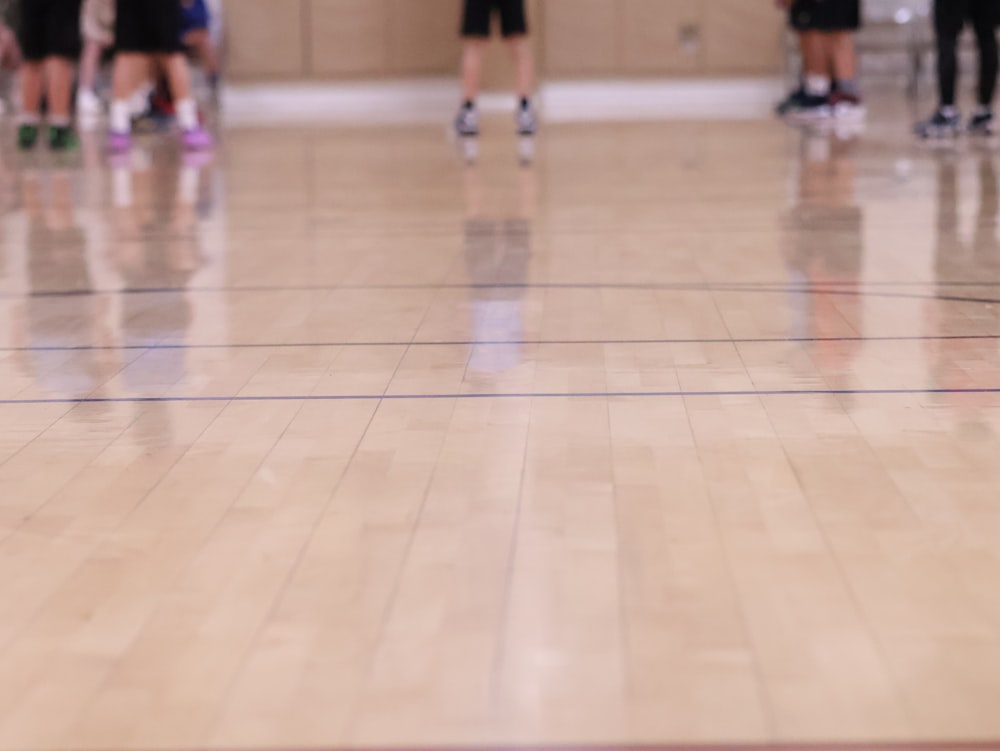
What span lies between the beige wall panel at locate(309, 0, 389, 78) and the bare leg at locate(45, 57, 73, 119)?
12.5 feet

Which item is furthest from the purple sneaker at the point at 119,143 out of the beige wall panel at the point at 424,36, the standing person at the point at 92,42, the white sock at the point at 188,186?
the beige wall panel at the point at 424,36

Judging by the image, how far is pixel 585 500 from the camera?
172 cm

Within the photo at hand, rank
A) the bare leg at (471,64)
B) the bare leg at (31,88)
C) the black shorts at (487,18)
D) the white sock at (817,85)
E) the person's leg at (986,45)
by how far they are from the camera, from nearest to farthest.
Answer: the person's leg at (986,45) → the bare leg at (31,88) → the black shorts at (487,18) → the bare leg at (471,64) → the white sock at (817,85)

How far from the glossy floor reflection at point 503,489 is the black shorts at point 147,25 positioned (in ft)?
9.91

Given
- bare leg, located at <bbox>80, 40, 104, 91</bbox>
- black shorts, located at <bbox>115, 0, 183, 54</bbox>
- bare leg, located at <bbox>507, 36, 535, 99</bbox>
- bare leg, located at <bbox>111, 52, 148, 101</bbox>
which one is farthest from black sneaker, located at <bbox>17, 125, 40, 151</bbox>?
bare leg, located at <bbox>80, 40, 104, 91</bbox>

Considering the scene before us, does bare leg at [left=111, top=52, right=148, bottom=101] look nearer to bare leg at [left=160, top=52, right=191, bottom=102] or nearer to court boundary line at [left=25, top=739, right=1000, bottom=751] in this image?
bare leg at [left=160, top=52, right=191, bottom=102]

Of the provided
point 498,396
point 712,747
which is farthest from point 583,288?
point 712,747

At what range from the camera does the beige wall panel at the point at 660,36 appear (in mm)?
10391

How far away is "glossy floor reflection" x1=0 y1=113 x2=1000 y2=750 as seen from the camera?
1.23m

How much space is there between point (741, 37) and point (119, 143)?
16.3 ft

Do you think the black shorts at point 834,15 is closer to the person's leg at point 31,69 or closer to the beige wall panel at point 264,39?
the person's leg at point 31,69

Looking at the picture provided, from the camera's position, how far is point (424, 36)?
10484 millimetres

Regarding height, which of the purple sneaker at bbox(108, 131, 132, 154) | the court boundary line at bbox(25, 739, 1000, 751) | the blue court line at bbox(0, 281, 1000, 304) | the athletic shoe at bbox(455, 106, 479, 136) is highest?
the athletic shoe at bbox(455, 106, 479, 136)

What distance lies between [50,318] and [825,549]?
5.82ft
